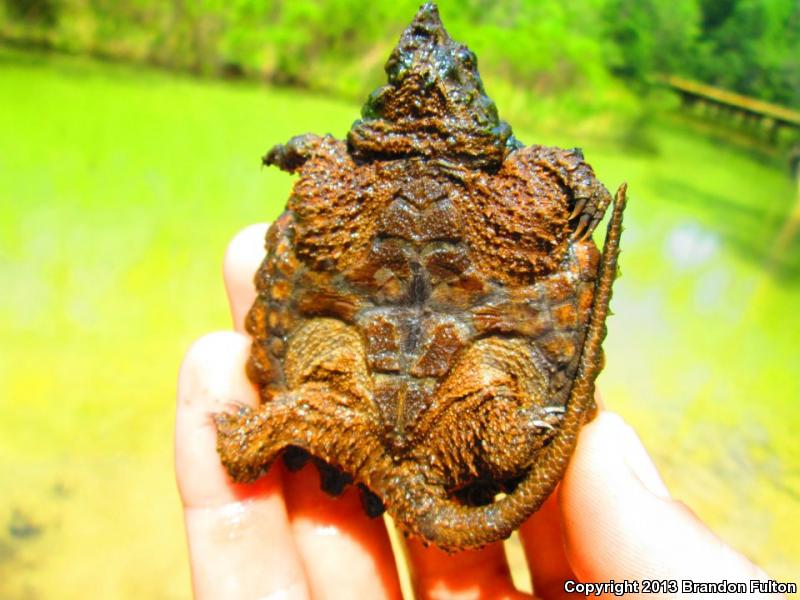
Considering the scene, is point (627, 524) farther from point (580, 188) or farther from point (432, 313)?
point (580, 188)

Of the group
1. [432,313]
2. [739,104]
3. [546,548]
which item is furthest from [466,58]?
[739,104]

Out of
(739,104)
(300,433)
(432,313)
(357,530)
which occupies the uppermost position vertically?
(739,104)

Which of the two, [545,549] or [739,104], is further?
[739,104]

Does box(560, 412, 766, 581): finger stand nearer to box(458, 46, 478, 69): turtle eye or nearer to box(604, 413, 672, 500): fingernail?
box(604, 413, 672, 500): fingernail

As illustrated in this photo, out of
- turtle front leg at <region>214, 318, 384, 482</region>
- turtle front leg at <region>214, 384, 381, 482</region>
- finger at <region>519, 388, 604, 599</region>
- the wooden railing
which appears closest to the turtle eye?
turtle front leg at <region>214, 318, 384, 482</region>

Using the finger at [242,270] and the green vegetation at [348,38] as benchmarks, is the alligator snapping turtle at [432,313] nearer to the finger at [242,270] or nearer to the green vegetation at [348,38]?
the finger at [242,270]

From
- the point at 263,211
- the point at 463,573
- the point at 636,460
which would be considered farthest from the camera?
the point at 263,211
